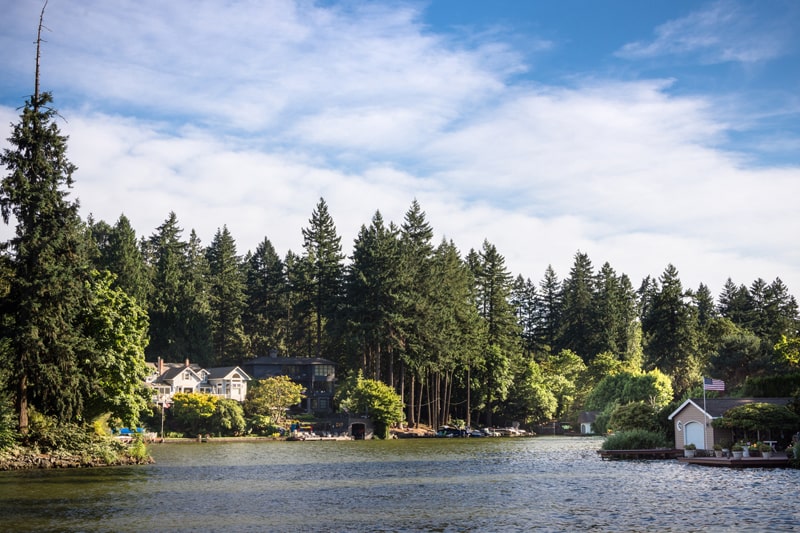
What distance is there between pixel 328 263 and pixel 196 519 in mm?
102029

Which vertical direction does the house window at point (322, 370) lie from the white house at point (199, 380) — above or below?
above

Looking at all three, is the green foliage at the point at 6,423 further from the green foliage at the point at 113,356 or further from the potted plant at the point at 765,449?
the potted plant at the point at 765,449

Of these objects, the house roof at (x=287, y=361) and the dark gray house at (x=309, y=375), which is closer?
the dark gray house at (x=309, y=375)

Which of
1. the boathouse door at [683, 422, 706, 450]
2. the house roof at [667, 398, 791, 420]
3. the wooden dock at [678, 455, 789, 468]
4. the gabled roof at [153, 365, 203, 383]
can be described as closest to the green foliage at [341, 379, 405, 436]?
the gabled roof at [153, 365, 203, 383]

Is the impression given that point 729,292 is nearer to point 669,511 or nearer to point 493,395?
point 493,395

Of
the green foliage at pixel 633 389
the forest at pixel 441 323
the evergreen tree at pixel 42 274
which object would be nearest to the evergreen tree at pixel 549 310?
the forest at pixel 441 323

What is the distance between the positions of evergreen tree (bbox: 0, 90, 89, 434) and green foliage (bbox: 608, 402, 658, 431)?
44.4 m

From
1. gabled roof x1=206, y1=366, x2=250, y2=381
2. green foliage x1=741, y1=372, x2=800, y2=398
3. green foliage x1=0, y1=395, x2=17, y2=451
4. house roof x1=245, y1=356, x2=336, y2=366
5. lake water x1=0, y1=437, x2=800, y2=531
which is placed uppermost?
house roof x1=245, y1=356, x2=336, y2=366

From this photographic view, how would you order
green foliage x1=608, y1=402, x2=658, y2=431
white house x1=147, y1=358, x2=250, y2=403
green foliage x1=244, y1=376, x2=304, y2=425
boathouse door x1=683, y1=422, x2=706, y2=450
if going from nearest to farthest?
1. boathouse door x1=683, y1=422, x2=706, y2=450
2. green foliage x1=608, y1=402, x2=658, y2=431
3. green foliage x1=244, y1=376, x2=304, y2=425
4. white house x1=147, y1=358, x2=250, y2=403

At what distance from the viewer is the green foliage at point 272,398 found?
108562 millimetres

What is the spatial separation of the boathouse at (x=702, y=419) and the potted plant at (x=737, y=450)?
16.2 feet

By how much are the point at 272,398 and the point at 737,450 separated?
66886mm

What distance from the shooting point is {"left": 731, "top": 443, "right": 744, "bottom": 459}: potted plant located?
2105 inches

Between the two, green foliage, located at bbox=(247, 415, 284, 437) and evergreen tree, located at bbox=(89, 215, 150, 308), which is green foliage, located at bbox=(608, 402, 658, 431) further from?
evergreen tree, located at bbox=(89, 215, 150, 308)
